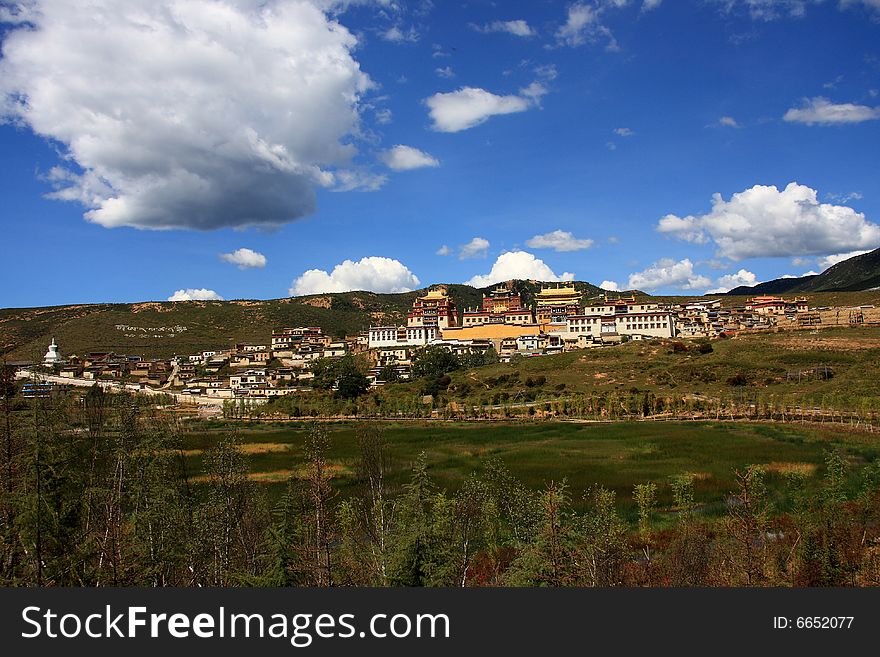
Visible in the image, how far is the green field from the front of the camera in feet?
127

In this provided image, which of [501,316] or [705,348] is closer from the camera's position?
[705,348]

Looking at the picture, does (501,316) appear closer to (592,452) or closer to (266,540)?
(592,452)

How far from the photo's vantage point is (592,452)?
49.5 meters

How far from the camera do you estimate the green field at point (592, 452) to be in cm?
3884

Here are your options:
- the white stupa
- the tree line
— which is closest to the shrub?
the tree line

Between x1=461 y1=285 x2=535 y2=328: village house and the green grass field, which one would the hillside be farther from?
the green grass field

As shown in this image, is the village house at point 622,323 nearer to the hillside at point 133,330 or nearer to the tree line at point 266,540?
the hillside at point 133,330

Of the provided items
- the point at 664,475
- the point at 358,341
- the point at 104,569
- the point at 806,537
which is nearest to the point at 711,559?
the point at 806,537

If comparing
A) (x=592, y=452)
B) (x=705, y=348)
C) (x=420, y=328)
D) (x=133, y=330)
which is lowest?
(x=592, y=452)

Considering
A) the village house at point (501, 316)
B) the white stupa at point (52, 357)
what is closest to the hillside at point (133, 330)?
the white stupa at point (52, 357)

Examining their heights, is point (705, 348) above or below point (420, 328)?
below

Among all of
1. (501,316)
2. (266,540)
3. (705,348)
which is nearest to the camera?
(266,540)


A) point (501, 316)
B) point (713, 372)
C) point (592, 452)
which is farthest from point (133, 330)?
point (592, 452)

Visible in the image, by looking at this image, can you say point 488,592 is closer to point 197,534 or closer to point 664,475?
point 197,534
